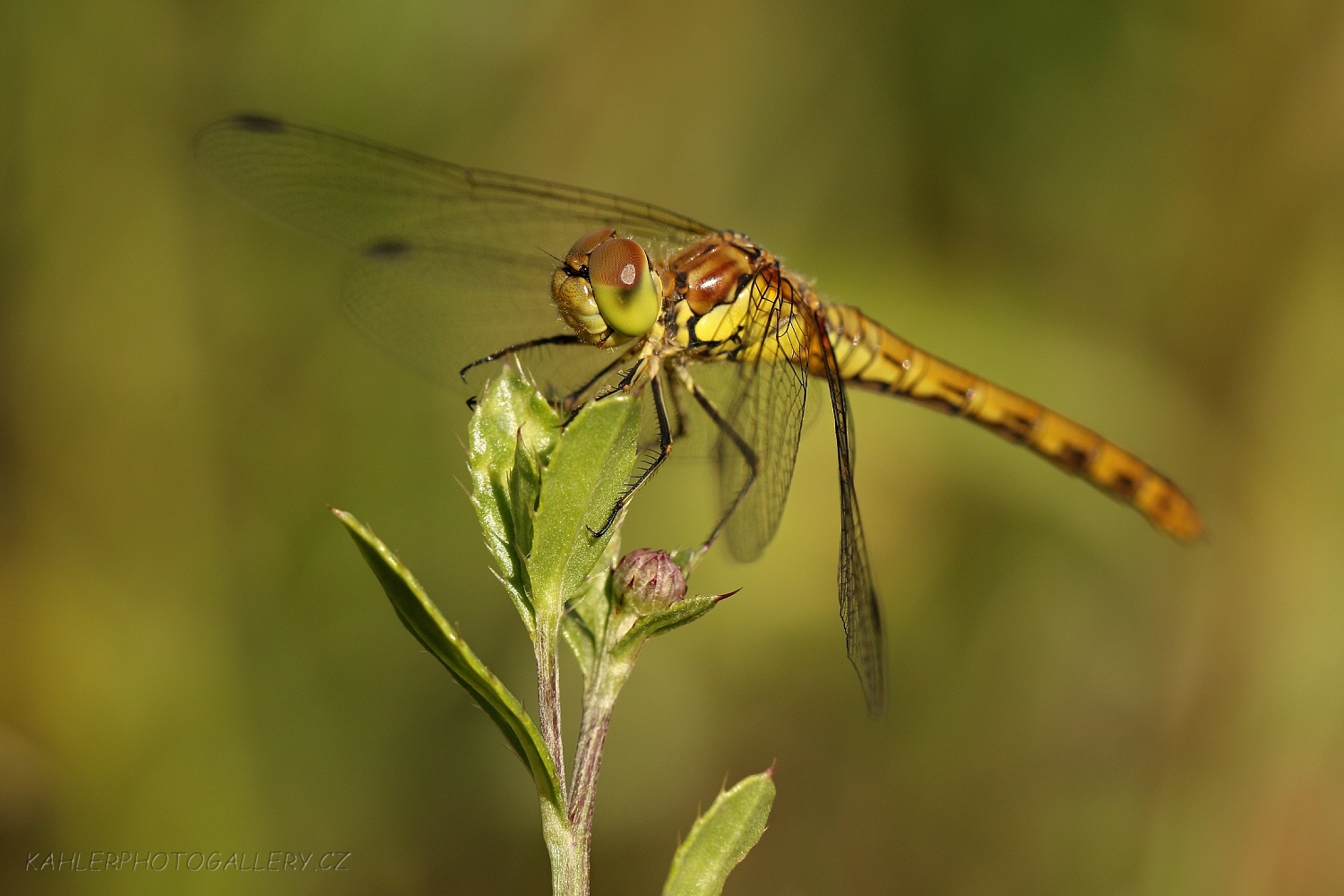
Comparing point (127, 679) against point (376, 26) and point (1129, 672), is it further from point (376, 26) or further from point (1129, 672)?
point (1129, 672)

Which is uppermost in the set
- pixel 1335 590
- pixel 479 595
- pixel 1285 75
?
pixel 1285 75

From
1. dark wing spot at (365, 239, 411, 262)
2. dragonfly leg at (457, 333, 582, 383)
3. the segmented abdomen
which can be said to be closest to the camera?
dragonfly leg at (457, 333, 582, 383)

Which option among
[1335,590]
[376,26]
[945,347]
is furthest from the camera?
[945,347]

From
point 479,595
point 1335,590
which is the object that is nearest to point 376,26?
point 479,595

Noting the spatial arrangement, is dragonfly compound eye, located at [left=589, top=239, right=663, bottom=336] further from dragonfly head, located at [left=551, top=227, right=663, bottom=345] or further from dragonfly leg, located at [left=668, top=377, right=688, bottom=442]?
dragonfly leg, located at [left=668, top=377, right=688, bottom=442]

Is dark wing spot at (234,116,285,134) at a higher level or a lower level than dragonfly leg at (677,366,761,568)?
higher

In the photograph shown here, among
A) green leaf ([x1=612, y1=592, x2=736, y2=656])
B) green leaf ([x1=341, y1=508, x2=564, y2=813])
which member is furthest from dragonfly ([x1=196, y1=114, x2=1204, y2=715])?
green leaf ([x1=341, y1=508, x2=564, y2=813])
